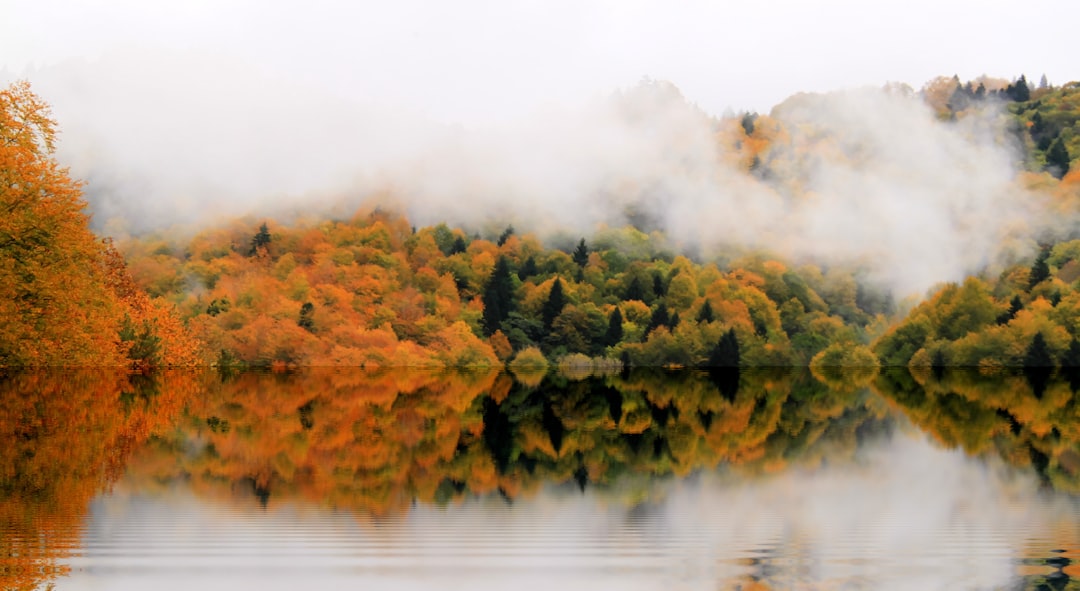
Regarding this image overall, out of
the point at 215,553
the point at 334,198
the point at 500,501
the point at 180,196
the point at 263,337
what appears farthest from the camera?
the point at 334,198

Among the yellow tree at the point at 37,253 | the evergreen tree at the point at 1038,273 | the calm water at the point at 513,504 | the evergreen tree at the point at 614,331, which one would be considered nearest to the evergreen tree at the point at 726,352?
the evergreen tree at the point at 614,331

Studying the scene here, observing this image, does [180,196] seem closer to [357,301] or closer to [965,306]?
[357,301]

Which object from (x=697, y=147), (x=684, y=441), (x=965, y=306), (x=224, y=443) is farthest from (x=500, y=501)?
(x=697, y=147)

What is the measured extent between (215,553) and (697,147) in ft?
400

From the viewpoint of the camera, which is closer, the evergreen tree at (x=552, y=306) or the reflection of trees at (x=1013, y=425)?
the reflection of trees at (x=1013, y=425)

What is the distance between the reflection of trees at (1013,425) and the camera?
52.9ft

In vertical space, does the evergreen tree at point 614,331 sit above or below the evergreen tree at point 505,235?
below

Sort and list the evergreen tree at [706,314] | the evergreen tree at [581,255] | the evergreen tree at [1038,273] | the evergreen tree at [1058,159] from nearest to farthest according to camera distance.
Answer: the evergreen tree at [706,314]
the evergreen tree at [1038,273]
the evergreen tree at [581,255]
the evergreen tree at [1058,159]

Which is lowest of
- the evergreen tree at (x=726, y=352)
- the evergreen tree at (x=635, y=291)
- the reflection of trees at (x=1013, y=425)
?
the reflection of trees at (x=1013, y=425)

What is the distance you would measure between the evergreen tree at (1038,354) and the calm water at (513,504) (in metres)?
70.5

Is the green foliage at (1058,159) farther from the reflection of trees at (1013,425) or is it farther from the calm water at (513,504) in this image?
the calm water at (513,504)

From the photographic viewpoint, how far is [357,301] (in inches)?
3479

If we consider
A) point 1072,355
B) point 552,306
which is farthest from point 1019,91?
point 552,306

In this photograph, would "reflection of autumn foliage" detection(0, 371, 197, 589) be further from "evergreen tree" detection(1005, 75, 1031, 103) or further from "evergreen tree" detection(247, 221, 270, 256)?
"evergreen tree" detection(1005, 75, 1031, 103)
